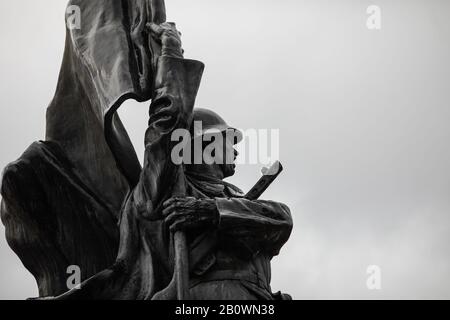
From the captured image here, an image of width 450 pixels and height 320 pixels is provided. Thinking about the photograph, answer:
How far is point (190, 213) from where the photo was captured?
13.6 m

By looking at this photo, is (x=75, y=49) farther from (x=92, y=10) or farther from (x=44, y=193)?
(x=44, y=193)

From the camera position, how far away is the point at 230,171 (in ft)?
49.7

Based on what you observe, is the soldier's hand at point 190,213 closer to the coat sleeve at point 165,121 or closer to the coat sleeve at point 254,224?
the coat sleeve at point 254,224

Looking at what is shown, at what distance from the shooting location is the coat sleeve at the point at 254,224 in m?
13.7

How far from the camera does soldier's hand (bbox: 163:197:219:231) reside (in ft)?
44.7

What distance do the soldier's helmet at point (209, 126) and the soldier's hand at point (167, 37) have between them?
85cm

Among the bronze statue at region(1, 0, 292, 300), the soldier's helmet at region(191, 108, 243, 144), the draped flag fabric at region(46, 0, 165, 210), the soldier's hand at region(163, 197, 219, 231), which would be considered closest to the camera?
the soldier's hand at region(163, 197, 219, 231)

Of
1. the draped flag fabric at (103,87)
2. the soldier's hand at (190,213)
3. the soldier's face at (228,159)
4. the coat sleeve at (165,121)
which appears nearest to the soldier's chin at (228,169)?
the soldier's face at (228,159)

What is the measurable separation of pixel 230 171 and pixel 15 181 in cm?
248

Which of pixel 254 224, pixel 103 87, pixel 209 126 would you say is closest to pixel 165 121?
pixel 103 87

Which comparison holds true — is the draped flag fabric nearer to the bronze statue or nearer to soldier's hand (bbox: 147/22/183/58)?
the bronze statue

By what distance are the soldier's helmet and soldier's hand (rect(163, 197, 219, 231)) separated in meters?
1.27

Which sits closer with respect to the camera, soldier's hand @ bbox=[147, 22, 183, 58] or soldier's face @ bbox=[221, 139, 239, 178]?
soldier's hand @ bbox=[147, 22, 183, 58]

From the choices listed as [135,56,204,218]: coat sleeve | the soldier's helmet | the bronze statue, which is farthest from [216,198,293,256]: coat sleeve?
the soldier's helmet
